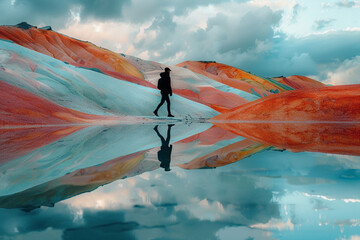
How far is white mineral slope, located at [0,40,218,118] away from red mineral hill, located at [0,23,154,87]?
11.1m

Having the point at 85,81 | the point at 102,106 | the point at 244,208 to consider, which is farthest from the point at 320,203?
the point at 85,81

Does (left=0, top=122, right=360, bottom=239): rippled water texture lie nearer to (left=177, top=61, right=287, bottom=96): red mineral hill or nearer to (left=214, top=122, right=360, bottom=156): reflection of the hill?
(left=214, top=122, right=360, bottom=156): reflection of the hill

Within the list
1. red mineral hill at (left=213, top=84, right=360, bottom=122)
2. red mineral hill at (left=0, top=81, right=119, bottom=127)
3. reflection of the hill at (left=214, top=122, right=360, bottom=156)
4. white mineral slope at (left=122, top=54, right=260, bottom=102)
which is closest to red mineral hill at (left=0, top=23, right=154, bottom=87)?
white mineral slope at (left=122, top=54, right=260, bottom=102)

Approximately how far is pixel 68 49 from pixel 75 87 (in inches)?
832

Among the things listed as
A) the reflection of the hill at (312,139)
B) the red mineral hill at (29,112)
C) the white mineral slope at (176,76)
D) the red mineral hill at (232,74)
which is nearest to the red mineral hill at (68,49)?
the white mineral slope at (176,76)

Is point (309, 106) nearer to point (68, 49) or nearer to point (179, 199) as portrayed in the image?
point (179, 199)

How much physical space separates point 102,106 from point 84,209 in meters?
18.0

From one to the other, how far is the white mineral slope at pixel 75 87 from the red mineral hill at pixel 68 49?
11124mm

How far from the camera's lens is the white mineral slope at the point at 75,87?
17.4 metres

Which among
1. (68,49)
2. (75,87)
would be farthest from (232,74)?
(75,87)

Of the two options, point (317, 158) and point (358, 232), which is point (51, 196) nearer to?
point (358, 232)

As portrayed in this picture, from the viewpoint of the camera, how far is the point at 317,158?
4.52 meters

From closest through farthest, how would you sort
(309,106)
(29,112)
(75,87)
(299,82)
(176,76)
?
1. (29,112)
2. (309,106)
3. (75,87)
4. (176,76)
5. (299,82)

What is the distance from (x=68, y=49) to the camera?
38.8m
